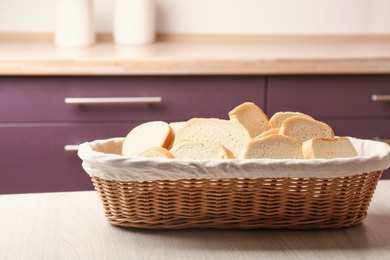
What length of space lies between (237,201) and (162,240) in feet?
0.44

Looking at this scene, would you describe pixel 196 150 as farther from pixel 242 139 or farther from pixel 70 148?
pixel 70 148

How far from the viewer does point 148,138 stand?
4.11ft

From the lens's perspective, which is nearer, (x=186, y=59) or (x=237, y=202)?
(x=237, y=202)

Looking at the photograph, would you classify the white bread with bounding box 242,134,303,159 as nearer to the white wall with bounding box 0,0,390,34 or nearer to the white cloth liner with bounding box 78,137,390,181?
the white cloth liner with bounding box 78,137,390,181

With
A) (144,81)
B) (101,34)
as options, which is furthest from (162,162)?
(101,34)

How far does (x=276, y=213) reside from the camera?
3.78 ft

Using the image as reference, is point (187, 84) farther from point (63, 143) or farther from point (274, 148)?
point (274, 148)

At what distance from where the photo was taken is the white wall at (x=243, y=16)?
9.69 ft

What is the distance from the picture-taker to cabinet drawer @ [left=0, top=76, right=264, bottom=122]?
2373mm

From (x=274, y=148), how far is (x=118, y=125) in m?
1.32

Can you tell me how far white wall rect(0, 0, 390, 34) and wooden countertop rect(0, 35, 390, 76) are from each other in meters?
0.16

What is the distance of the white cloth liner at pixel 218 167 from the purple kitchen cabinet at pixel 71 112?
1.28 metres

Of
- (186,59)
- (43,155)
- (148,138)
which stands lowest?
(43,155)

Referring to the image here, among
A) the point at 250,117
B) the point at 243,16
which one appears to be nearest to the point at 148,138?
the point at 250,117
